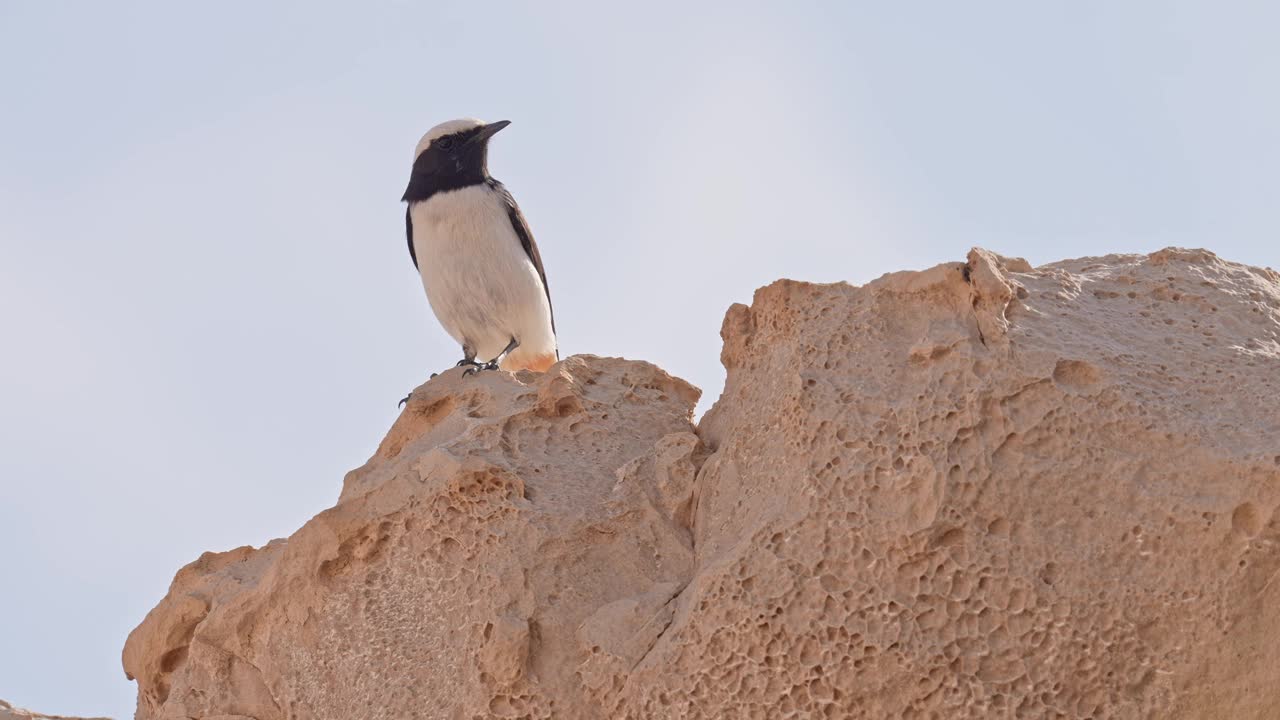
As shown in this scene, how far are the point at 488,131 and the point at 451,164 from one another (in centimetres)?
38

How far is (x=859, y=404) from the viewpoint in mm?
4691

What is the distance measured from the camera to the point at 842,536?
174 inches

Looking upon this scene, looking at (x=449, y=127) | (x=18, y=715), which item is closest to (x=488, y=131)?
(x=449, y=127)

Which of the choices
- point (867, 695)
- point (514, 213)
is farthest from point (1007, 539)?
point (514, 213)

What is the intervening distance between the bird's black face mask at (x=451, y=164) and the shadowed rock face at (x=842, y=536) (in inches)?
146

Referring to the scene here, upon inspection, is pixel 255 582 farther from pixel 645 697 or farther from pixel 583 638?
pixel 645 697

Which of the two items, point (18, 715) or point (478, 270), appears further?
point (478, 270)

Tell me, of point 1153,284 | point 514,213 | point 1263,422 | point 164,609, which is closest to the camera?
point 1263,422

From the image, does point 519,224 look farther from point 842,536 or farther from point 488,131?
point 842,536

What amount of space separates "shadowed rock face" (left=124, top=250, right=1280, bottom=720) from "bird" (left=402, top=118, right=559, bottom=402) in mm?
3131

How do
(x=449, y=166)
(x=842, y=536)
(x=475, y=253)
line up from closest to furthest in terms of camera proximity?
(x=842, y=536) → (x=475, y=253) → (x=449, y=166)

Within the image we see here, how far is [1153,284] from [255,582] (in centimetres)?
395

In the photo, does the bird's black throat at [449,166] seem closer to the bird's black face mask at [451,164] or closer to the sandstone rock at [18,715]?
the bird's black face mask at [451,164]

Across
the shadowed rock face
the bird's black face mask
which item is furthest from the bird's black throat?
the shadowed rock face
